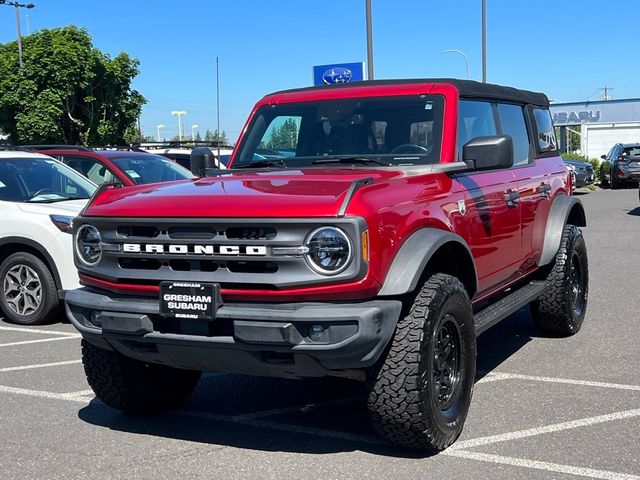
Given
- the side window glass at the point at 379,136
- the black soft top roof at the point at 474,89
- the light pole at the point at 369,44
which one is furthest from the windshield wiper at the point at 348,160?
the light pole at the point at 369,44

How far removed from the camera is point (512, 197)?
18.3 ft

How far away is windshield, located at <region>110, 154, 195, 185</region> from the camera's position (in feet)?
34.0

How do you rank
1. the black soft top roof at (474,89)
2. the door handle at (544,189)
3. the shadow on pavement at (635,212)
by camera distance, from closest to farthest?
the black soft top roof at (474,89), the door handle at (544,189), the shadow on pavement at (635,212)

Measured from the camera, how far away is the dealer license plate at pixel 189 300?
384cm

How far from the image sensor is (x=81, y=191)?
8414mm

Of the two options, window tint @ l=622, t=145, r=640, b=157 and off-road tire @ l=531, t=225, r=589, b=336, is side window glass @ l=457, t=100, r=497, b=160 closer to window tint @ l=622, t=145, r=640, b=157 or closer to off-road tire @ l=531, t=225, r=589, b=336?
off-road tire @ l=531, t=225, r=589, b=336

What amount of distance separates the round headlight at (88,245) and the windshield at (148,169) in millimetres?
5851

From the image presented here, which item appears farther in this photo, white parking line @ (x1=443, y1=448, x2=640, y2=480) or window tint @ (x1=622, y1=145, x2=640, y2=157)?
window tint @ (x1=622, y1=145, x2=640, y2=157)

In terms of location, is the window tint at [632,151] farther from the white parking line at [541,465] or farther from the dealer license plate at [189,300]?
the dealer license plate at [189,300]

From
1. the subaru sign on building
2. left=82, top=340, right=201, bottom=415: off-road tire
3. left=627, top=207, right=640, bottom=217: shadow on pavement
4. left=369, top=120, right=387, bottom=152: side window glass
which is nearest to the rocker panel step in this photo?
left=369, top=120, right=387, bottom=152: side window glass

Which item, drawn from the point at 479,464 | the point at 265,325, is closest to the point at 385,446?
the point at 479,464

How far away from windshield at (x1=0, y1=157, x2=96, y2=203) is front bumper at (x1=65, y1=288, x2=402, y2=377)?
166 inches

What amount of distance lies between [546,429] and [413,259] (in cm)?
136

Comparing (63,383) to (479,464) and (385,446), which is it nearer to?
(385,446)
